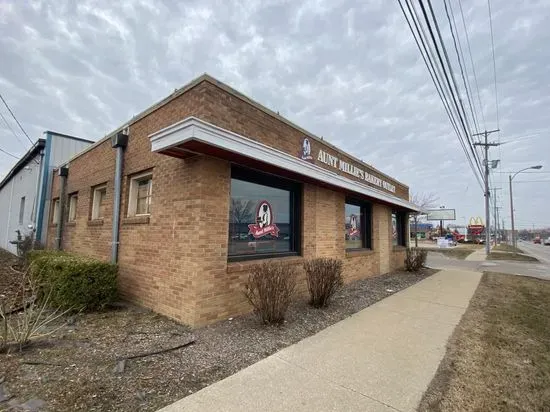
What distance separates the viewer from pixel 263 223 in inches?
268

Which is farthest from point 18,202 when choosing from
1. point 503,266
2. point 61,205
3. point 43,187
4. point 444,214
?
point 444,214

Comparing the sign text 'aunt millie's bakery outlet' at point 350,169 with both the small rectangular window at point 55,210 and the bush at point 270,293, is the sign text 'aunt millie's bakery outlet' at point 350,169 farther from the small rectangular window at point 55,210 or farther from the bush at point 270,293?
the small rectangular window at point 55,210

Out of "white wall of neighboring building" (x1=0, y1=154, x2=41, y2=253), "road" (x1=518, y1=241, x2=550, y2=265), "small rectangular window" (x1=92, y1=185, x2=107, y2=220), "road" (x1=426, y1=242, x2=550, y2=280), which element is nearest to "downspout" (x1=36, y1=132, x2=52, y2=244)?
"white wall of neighboring building" (x1=0, y1=154, x2=41, y2=253)

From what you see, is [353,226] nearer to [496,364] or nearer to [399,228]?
[399,228]

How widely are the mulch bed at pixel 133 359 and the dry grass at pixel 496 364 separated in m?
1.96

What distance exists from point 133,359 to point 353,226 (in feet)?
27.3

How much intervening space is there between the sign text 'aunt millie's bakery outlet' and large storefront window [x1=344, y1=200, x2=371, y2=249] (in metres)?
0.99

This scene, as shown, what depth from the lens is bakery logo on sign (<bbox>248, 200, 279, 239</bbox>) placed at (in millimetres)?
6621

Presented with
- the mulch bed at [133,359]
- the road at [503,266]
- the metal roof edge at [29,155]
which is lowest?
the road at [503,266]

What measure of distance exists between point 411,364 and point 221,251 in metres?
3.28

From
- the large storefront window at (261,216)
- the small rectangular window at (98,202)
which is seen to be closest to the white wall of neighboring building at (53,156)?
the small rectangular window at (98,202)

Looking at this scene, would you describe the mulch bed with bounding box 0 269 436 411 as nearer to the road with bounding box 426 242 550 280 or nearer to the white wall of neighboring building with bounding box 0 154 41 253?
the white wall of neighboring building with bounding box 0 154 41 253

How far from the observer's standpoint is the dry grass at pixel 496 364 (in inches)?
122

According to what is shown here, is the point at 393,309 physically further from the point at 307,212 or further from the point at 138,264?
the point at 138,264
